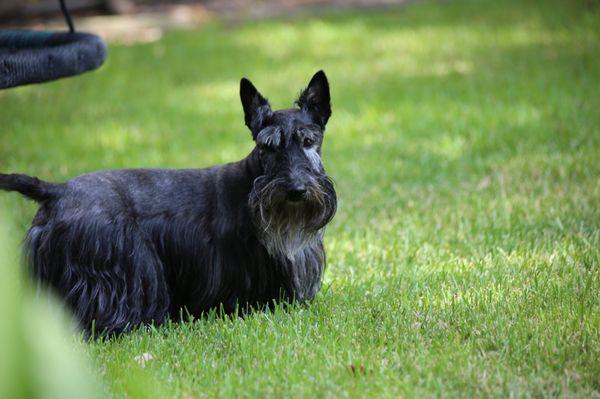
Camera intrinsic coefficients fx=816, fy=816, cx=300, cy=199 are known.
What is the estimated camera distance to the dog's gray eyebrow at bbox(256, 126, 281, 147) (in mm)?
4430

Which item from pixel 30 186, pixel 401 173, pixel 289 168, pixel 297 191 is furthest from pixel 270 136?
pixel 401 173

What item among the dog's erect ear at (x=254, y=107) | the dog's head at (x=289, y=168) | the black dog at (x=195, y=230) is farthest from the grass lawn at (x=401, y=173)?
the dog's erect ear at (x=254, y=107)

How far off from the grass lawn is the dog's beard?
1.39ft

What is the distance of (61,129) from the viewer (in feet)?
31.7

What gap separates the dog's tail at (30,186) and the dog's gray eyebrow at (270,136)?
1180 millimetres

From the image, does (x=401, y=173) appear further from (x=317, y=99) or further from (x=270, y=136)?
(x=270, y=136)

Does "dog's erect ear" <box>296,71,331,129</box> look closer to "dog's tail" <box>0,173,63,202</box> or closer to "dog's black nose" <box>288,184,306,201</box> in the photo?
"dog's black nose" <box>288,184,306,201</box>

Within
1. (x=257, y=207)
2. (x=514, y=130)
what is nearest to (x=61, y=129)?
(x=514, y=130)

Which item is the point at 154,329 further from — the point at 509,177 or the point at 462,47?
the point at 462,47

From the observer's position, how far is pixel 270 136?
14.6ft

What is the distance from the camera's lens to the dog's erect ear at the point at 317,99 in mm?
4664

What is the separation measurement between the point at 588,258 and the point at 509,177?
2224 mm

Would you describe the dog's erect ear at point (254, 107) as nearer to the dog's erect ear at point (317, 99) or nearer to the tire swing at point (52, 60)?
the dog's erect ear at point (317, 99)

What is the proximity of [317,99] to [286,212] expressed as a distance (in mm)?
721
